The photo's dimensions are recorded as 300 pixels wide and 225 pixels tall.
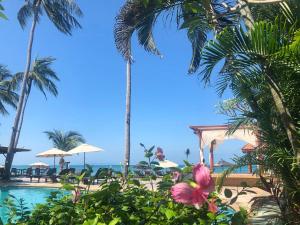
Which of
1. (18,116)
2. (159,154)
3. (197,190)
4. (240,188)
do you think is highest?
(18,116)

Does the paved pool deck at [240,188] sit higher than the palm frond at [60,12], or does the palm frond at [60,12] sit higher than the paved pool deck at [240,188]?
the palm frond at [60,12]

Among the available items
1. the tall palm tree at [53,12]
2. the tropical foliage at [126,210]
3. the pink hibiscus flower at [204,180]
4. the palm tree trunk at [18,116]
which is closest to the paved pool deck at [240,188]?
the tropical foliage at [126,210]

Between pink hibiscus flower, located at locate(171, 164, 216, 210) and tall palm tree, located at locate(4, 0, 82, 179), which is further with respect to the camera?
tall palm tree, located at locate(4, 0, 82, 179)

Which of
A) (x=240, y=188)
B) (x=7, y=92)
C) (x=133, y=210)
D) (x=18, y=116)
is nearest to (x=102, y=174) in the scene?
(x=133, y=210)

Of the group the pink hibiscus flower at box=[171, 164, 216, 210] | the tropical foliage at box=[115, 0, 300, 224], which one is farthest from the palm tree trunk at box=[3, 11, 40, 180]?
the pink hibiscus flower at box=[171, 164, 216, 210]

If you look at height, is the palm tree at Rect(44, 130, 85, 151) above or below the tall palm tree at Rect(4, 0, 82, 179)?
below

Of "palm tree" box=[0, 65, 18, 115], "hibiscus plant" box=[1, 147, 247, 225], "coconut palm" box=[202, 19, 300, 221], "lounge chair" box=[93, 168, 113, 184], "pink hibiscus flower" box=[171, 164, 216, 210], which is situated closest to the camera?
"pink hibiscus flower" box=[171, 164, 216, 210]

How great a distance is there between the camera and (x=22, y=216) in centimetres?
175

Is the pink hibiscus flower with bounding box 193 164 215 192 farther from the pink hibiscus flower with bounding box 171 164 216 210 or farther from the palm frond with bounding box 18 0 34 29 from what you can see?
the palm frond with bounding box 18 0 34 29

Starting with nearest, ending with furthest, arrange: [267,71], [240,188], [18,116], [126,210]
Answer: [126,210]
[267,71]
[240,188]
[18,116]

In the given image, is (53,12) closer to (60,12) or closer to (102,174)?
(60,12)

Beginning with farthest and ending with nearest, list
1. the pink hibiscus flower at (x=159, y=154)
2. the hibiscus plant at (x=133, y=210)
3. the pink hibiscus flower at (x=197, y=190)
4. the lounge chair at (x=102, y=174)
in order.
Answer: the pink hibiscus flower at (x=159, y=154) < the lounge chair at (x=102, y=174) < the hibiscus plant at (x=133, y=210) < the pink hibiscus flower at (x=197, y=190)

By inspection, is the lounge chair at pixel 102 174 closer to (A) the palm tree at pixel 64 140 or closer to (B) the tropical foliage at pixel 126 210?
(B) the tropical foliage at pixel 126 210

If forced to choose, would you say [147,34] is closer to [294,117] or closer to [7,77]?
[294,117]
